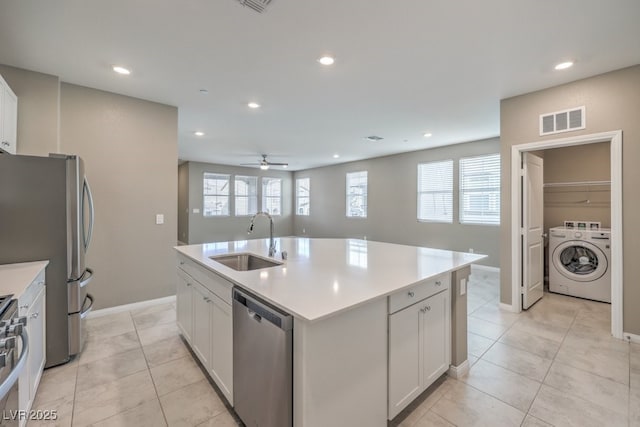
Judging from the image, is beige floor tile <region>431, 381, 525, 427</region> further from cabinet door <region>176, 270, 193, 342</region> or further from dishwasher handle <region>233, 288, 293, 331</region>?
cabinet door <region>176, 270, 193, 342</region>

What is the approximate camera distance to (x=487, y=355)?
247 centimetres

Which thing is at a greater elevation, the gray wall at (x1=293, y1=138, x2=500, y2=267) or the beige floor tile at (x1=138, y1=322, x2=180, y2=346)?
the gray wall at (x1=293, y1=138, x2=500, y2=267)

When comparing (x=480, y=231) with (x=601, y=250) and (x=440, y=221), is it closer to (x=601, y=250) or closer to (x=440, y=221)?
(x=440, y=221)

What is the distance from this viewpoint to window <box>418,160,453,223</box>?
6199 mm

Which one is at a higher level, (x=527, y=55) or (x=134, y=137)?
(x=527, y=55)

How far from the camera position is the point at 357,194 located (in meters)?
8.45

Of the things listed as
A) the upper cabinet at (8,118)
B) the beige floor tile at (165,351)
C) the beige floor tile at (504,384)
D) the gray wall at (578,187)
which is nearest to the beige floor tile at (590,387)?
the beige floor tile at (504,384)

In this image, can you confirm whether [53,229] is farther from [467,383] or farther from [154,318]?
[467,383]

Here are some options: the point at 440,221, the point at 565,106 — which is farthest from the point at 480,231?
the point at 565,106

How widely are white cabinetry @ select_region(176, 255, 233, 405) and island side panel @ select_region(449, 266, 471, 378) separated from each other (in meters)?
1.64

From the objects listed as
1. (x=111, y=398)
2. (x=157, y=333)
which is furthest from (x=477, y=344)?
(x=157, y=333)

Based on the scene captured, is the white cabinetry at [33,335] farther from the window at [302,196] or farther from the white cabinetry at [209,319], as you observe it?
the window at [302,196]

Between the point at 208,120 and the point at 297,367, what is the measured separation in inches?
168

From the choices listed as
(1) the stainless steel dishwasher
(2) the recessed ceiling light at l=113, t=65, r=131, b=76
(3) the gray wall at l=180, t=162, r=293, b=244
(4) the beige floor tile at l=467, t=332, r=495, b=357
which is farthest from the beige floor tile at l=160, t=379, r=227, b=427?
(3) the gray wall at l=180, t=162, r=293, b=244
